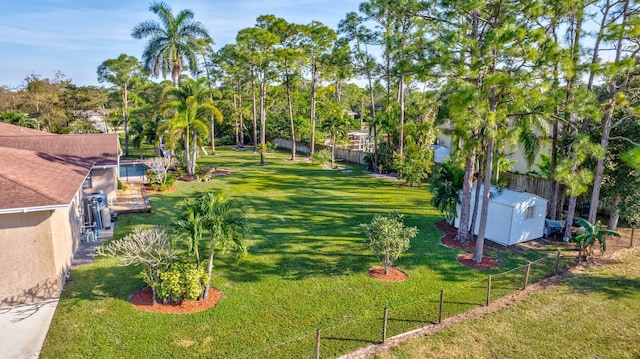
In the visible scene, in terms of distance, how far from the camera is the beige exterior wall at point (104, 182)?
1852 centimetres

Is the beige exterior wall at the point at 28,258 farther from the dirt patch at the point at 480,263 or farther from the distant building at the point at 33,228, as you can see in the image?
the dirt patch at the point at 480,263

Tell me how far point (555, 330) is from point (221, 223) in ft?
28.1

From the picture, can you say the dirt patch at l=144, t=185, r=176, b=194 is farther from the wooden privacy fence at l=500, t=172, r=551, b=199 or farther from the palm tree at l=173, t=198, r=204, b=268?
the wooden privacy fence at l=500, t=172, r=551, b=199

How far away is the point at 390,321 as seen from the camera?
9641 mm

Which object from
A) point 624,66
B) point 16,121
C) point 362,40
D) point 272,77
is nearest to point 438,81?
point 624,66

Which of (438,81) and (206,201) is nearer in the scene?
(206,201)

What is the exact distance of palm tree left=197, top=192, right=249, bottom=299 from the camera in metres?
9.98

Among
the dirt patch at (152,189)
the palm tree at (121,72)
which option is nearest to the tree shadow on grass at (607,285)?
the dirt patch at (152,189)

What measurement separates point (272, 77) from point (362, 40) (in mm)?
15761

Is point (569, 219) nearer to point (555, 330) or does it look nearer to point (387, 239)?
point (555, 330)

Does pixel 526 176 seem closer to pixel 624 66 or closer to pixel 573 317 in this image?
pixel 624 66

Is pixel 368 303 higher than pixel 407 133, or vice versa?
pixel 407 133

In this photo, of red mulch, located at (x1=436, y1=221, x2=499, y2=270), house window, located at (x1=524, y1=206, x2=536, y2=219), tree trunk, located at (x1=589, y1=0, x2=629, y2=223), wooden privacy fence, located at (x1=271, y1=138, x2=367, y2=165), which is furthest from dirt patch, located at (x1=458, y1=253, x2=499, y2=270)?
wooden privacy fence, located at (x1=271, y1=138, x2=367, y2=165)

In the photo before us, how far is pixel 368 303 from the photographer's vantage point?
10.5 meters
